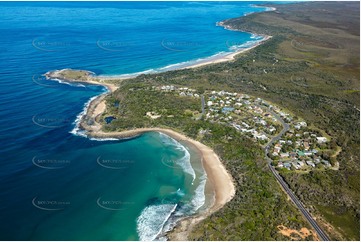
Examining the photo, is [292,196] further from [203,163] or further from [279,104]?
[279,104]

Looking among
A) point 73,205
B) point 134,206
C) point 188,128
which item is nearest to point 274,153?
point 188,128

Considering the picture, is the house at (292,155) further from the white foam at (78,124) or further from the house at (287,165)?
the white foam at (78,124)

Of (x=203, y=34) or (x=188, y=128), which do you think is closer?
(x=188, y=128)

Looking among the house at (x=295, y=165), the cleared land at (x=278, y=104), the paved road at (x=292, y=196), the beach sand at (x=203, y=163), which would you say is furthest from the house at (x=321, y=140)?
the beach sand at (x=203, y=163)

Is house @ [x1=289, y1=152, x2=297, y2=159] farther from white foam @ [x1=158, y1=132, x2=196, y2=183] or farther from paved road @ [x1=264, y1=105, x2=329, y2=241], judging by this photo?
white foam @ [x1=158, y1=132, x2=196, y2=183]

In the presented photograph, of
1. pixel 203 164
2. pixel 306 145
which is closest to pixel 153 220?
pixel 203 164

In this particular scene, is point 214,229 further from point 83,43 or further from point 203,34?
point 203,34

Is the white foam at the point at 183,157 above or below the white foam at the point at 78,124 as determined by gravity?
below
